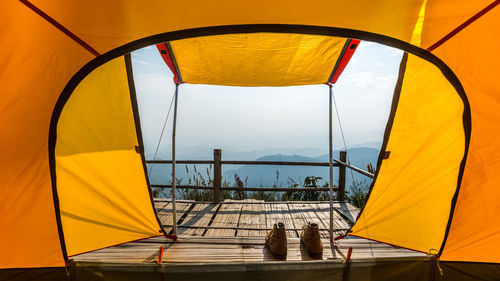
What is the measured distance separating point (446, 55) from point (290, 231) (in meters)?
2.38

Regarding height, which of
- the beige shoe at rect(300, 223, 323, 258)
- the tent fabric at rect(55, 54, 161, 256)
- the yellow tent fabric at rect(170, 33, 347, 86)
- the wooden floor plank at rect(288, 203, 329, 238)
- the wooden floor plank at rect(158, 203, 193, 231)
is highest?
the yellow tent fabric at rect(170, 33, 347, 86)

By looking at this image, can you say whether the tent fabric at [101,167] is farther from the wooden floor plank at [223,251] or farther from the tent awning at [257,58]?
the tent awning at [257,58]

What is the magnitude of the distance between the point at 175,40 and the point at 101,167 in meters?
1.21

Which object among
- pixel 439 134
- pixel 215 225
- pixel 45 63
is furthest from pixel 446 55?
pixel 215 225

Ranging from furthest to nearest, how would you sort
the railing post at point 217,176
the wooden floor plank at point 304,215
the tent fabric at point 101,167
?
the railing post at point 217,176 → the wooden floor plank at point 304,215 → the tent fabric at point 101,167

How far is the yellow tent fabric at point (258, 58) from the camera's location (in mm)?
1987

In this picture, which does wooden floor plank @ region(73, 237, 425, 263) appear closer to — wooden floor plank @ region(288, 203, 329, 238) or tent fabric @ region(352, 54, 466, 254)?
tent fabric @ region(352, 54, 466, 254)

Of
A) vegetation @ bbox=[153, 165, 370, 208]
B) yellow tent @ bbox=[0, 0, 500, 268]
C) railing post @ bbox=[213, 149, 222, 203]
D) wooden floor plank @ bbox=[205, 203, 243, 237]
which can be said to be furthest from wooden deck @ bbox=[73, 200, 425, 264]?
vegetation @ bbox=[153, 165, 370, 208]

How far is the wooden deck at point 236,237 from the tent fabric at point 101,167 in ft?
0.80

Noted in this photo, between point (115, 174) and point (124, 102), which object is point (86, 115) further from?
point (115, 174)

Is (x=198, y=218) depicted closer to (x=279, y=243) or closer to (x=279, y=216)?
(x=279, y=216)

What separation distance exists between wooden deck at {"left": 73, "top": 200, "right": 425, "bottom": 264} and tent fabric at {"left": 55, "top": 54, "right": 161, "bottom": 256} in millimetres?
243

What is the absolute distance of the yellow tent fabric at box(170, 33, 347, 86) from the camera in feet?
6.52

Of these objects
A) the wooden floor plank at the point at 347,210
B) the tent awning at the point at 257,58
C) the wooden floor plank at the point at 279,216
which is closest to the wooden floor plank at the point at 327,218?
the wooden floor plank at the point at 347,210
